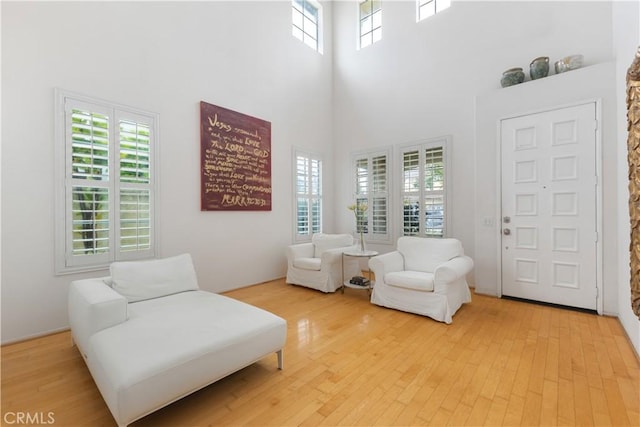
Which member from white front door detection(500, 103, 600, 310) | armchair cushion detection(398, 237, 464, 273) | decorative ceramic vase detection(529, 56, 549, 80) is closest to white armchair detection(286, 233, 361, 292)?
armchair cushion detection(398, 237, 464, 273)

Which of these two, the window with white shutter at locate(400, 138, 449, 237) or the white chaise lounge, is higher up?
the window with white shutter at locate(400, 138, 449, 237)

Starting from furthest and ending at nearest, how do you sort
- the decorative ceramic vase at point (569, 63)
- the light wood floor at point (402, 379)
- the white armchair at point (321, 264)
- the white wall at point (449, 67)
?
→ 1. the white armchair at point (321, 264)
2. the white wall at point (449, 67)
3. the decorative ceramic vase at point (569, 63)
4. the light wood floor at point (402, 379)

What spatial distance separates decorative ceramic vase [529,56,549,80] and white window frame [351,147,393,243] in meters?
2.19

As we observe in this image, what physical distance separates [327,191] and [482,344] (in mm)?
3939

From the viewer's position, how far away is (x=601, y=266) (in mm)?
3059

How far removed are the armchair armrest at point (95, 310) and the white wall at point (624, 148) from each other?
3861mm

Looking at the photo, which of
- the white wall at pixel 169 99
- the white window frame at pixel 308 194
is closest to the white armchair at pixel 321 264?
the white wall at pixel 169 99

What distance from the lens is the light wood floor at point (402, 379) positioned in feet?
5.29

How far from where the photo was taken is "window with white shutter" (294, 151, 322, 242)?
5219 mm

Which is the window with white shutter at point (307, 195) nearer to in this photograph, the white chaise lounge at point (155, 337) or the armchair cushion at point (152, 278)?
the armchair cushion at point (152, 278)

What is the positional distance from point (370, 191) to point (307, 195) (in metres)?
1.20

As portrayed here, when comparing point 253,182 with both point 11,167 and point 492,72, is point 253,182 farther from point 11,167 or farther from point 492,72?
point 492,72

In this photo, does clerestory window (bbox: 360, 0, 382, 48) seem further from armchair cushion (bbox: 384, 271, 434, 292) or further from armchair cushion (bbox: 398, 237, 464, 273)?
armchair cushion (bbox: 384, 271, 434, 292)

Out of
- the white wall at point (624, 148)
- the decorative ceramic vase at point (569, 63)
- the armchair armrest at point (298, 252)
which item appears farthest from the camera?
the armchair armrest at point (298, 252)
